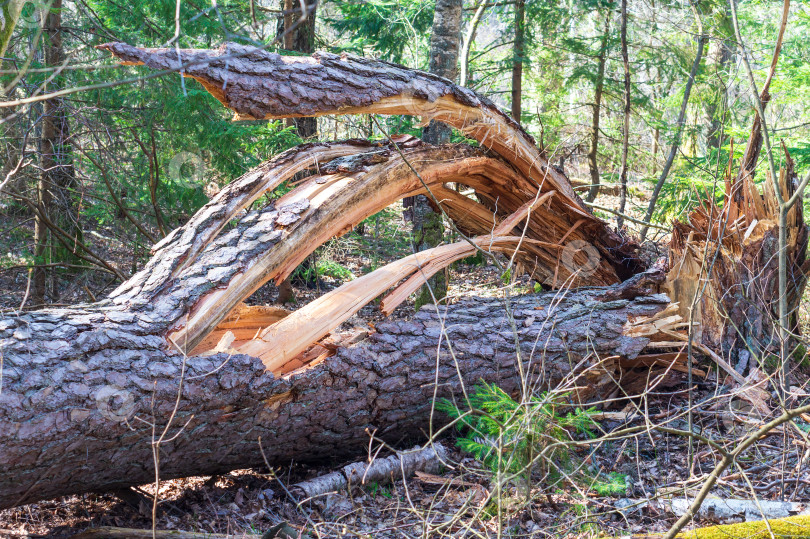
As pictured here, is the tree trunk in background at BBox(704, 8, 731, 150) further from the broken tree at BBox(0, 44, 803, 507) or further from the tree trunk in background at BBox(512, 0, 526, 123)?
the broken tree at BBox(0, 44, 803, 507)

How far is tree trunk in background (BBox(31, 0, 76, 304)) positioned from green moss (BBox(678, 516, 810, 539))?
5.98 meters

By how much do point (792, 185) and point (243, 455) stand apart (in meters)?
4.53

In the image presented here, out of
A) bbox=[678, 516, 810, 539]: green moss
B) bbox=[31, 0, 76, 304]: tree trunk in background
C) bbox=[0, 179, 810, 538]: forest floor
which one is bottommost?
bbox=[0, 179, 810, 538]: forest floor

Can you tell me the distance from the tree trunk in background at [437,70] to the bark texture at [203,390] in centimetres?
199

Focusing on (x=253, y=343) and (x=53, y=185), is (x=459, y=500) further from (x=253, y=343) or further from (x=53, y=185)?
(x=53, y=185)

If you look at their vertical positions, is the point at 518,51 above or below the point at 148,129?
above

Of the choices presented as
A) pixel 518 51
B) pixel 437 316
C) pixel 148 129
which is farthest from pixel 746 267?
pixel 148 129

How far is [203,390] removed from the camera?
317 centimetres

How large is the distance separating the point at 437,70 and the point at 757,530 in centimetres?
506

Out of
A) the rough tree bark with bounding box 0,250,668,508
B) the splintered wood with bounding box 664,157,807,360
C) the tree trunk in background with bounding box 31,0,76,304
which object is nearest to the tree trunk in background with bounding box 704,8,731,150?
the splintered wood with bounding box 664,157,807,360

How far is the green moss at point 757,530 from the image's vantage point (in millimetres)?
2441

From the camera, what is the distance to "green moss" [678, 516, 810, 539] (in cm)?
244

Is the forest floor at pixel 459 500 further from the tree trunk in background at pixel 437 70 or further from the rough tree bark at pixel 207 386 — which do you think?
the tree trunk in background at pixel 437 70

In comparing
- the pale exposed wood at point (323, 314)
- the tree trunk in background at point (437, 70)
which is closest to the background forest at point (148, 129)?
the tree trunk in background at point (437, 70)
